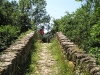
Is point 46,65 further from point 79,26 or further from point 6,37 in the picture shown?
point 79,26

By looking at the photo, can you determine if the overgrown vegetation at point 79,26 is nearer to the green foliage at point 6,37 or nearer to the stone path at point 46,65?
the green foliage at point 6,37

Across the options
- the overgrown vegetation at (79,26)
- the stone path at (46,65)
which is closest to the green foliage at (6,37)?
the stone path at (46,65)

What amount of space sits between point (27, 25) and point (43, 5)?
26.8 metres

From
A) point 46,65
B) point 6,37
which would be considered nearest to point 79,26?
point 6,37

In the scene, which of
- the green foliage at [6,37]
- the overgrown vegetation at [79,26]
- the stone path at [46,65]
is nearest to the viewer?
the stone path at [46,65]

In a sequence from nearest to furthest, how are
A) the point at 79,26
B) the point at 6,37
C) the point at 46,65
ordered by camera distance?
the point at 46,65, the point at 6,37, the point at 79,26

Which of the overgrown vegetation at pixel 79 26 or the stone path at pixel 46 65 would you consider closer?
the stone path at pixel 46 65

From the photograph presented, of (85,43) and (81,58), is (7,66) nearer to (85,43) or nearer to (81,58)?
(81,58)

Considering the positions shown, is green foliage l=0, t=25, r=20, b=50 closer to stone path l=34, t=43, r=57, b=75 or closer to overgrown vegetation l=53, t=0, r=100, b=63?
stone path l=34, t=43, r=57, b=75

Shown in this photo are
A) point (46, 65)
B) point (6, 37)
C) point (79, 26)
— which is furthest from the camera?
point (79, 26)

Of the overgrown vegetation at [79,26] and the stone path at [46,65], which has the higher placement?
the overgrown vegetation at [79,26]

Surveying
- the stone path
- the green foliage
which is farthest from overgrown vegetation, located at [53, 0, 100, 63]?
the stone path

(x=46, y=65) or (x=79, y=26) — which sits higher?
(x=79, y=26)

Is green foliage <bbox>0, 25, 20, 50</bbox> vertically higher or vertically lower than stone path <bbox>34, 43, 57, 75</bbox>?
higher
